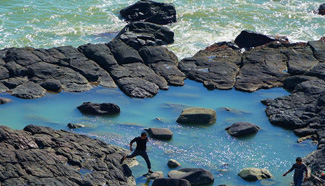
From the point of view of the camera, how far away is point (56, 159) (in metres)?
23.9

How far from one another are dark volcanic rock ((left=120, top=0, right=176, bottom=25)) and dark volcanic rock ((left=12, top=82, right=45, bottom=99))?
1699 centimetres

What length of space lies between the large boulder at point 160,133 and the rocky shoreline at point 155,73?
3083 mm

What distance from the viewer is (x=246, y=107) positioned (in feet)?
109

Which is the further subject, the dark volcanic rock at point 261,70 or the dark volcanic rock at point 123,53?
the dark volcanic rock at point 123,53

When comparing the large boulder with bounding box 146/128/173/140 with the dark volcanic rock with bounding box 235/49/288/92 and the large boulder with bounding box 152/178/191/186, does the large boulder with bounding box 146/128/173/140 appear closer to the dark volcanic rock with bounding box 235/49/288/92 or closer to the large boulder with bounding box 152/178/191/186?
the large boulder with bounding box 152/178/191/186

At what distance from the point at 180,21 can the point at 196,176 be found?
93.6 feet

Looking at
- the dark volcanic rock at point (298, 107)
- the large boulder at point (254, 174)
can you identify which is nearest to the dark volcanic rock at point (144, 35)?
the dark volcanic rock at point (298, 107)

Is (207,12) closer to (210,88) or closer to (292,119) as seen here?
(210,88)

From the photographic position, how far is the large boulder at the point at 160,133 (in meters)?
28.8

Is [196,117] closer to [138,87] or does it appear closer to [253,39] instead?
[138,87]

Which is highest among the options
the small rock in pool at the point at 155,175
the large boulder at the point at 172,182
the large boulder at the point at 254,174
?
the large boulder at the point at 172,182

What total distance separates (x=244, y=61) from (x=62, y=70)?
12595mm

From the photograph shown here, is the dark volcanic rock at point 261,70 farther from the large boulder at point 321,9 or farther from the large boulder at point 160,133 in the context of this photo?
the large boulder at point 321,9

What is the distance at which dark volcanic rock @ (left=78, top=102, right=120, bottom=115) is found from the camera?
31.2 metres
